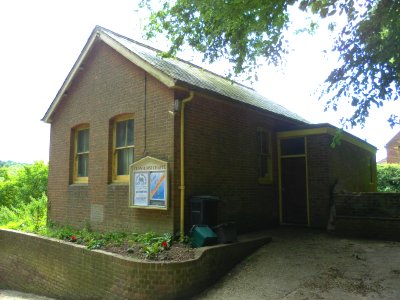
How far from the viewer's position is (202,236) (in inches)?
304

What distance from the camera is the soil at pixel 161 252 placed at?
7008 millimetres

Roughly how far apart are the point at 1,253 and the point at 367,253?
10.9 meters

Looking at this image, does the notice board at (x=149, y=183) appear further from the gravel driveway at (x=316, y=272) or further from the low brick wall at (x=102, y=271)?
the gravel driveway at (x=316, y=272)

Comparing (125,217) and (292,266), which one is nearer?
(292,266)

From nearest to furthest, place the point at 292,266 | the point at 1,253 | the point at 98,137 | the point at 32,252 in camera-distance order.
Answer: the point at 292,266
the point at 32,252
the point at 98,137
the point at 1,253

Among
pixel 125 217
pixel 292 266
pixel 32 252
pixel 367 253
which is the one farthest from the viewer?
pixel 32 252

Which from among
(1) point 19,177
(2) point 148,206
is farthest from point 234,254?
(1) point 19,177

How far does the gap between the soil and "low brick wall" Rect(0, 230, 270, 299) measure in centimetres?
24

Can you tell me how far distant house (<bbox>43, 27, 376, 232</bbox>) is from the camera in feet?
29.0

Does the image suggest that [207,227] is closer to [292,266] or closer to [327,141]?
[292,266]

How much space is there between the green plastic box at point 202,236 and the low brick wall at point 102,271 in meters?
0.29

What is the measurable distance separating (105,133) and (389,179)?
2126cm

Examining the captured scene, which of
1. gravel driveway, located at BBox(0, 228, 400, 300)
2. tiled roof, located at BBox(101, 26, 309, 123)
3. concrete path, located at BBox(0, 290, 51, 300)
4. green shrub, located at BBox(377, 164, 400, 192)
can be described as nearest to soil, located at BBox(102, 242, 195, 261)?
gravel driveway, located at BBox(0, 228, 400, 300)

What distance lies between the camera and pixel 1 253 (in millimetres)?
11984
